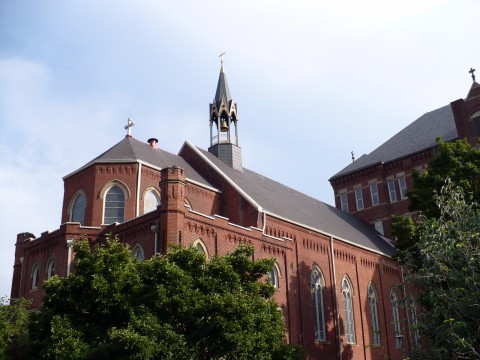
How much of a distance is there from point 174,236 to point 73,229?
6.45m

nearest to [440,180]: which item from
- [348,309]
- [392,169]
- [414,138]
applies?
[348,309]

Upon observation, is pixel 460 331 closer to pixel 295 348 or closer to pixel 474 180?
pixel 295 348

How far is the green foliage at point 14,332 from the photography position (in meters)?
20.1

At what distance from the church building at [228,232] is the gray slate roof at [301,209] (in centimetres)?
16

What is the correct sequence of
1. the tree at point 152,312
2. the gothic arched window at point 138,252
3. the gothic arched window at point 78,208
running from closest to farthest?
the tree at point 152,312 < the gothic arched window at point 138,252 < the gothic arched window at point 78,208

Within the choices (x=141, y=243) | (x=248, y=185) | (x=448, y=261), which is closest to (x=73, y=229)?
(x=141, y=243)

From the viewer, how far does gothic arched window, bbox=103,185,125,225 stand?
29.6m

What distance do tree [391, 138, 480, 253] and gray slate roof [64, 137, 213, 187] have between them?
11.8 metres

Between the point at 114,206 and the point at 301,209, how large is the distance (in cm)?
A: 1319

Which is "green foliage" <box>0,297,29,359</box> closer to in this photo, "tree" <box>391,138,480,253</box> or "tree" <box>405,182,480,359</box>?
"tree" <box>405,182,480,359</box>

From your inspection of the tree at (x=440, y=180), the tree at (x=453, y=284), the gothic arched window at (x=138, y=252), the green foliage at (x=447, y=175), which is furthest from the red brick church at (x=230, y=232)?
the green foliage at (x=447, y=175)

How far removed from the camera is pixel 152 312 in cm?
1862

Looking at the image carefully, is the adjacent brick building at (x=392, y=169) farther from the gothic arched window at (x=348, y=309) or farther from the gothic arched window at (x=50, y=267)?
the gothic arched window at (x=50, y=267)

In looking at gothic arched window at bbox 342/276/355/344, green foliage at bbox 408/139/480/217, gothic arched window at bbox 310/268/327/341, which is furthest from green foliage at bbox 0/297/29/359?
gothic arched window at bbox 342/276/355/344
